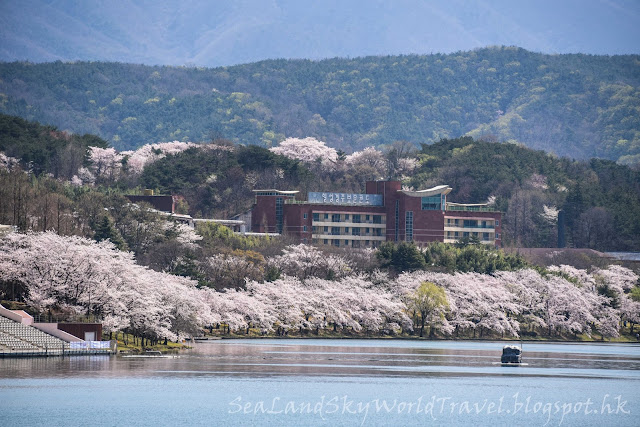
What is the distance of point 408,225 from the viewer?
169 metres

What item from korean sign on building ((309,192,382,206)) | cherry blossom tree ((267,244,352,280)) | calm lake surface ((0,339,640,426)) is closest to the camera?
calm lake surface ((0,339,640,426))

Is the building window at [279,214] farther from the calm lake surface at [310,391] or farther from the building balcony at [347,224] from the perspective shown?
the calm lake surface at [310,391]

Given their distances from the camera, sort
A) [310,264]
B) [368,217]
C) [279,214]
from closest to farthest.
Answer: [310,264] → [279,214] → [368,217]

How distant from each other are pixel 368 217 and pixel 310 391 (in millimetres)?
103410

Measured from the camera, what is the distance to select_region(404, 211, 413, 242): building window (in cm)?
16850

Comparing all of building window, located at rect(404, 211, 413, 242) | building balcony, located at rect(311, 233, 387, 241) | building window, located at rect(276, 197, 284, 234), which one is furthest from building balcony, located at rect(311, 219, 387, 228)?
building window, located at rect(276, 197, 284, 234)

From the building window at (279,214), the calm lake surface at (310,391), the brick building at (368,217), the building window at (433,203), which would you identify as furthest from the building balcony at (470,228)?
the calm lake surface at (310,391)

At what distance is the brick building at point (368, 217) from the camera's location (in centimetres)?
16750

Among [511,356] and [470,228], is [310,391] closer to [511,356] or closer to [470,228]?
[511,356]

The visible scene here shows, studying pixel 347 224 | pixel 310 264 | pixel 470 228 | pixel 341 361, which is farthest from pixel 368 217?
pixel 341 361

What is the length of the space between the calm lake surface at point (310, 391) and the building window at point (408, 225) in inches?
2880

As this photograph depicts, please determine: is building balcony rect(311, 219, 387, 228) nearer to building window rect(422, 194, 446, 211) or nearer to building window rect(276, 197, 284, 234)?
building window rect(276, 197, 284, 234)

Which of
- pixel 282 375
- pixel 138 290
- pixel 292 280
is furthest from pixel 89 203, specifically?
pixel 282 375

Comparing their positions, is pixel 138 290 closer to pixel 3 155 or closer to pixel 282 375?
pixel 282 375
